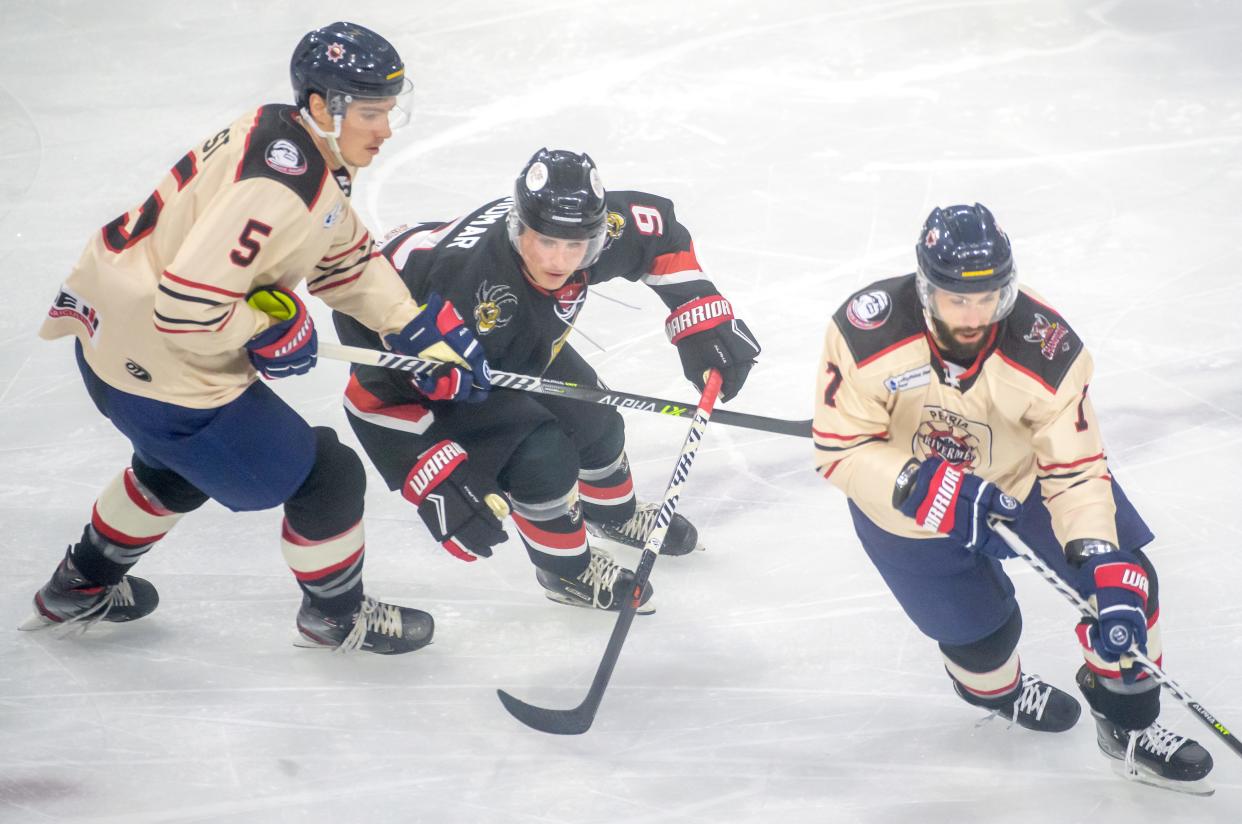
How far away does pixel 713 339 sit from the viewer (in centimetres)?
327

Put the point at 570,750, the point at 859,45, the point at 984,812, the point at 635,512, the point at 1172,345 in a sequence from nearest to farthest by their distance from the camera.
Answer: the point at 984,812 < the point at 570,750 < the point at 635,512 < the point at 1172,345 < the point at 859,45

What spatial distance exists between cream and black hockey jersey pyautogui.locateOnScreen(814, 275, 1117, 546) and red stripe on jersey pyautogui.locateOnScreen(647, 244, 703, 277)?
774 millimetres

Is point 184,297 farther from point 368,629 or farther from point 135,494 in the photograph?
point 368,629

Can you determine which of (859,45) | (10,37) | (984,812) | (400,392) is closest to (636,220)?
(400,392)

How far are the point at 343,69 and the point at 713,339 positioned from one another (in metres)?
1.07

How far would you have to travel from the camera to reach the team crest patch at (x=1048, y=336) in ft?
8.18

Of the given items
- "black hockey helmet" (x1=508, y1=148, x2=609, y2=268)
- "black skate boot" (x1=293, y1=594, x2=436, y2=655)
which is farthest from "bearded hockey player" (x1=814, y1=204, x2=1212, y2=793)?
"black skate boot" (x1=293, y1=594, x2=436, y2=655)

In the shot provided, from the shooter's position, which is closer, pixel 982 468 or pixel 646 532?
pixel 982 468

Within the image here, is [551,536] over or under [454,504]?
under

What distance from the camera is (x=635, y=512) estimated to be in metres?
3.63

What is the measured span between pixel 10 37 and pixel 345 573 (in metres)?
4.17

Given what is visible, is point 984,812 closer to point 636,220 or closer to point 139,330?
point 636,220

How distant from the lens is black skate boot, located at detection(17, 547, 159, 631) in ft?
10.2

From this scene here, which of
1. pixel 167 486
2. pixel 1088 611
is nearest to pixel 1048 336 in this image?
pixel 1088 611
